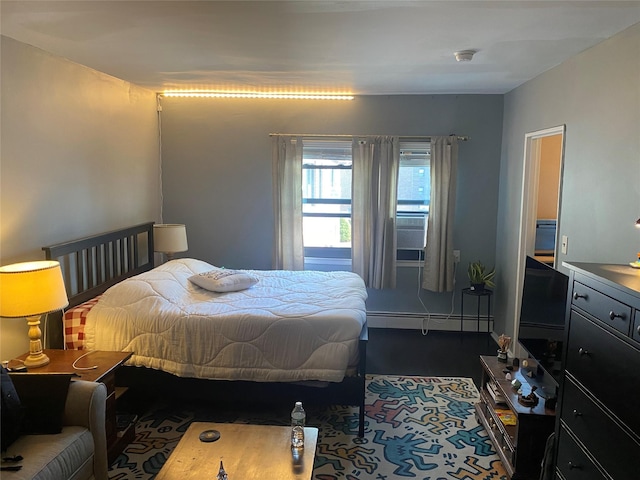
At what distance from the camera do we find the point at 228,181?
201 inches

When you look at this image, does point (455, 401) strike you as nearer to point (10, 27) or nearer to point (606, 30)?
point (606, 30)

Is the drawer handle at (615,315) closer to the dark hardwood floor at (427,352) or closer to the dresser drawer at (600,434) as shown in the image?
the dresser drawer at (600,434)

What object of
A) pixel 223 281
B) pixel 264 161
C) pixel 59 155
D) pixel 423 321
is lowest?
pixel 423 321

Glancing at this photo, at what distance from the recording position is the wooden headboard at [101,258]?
3.32 metres

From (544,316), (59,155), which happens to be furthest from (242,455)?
(59,155)

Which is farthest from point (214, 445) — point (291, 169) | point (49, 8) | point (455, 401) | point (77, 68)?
point (291, 169)

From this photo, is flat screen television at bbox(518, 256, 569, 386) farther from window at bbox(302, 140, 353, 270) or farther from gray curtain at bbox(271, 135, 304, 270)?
gray curtain at bbox(271, 135, 304, 270)

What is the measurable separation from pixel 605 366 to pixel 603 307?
8.8 inches

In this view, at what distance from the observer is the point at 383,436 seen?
303 centimetres

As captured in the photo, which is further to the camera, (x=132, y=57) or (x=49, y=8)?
(x=132, y=57)

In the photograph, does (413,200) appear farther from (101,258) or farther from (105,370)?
(105,370)

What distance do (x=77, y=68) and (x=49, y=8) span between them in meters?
1.28

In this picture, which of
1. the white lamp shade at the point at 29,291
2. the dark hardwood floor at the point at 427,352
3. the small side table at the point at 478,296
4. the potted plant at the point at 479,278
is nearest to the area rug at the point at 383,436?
the dark hardwood floor at the point at 427,352

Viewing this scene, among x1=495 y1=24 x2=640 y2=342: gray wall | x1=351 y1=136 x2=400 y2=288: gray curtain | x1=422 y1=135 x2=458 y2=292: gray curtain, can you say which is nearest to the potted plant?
x1=422 y1=135 x2=458 y2=292: gray curtain
